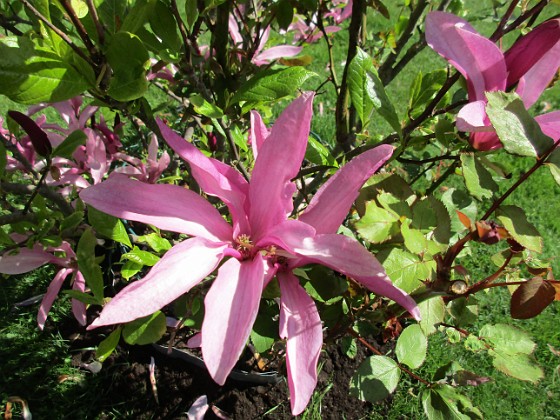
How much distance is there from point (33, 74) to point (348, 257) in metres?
0.51

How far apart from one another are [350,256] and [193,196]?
0.93 ft

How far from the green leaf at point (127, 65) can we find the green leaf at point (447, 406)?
0.85 meters

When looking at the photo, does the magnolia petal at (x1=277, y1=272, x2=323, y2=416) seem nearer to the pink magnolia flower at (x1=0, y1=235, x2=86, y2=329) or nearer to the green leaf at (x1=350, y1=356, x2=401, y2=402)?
the green leaf at (x1=350, y1=356, x2=401, y2=402)

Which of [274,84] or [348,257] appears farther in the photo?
[274,84]

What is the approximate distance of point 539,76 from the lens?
0.75 meters

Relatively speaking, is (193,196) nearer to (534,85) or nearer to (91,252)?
(91,252)

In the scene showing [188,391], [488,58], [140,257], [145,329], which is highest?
[488,58]

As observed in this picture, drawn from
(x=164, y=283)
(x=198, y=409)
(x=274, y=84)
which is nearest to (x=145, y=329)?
(x=164, y=283)

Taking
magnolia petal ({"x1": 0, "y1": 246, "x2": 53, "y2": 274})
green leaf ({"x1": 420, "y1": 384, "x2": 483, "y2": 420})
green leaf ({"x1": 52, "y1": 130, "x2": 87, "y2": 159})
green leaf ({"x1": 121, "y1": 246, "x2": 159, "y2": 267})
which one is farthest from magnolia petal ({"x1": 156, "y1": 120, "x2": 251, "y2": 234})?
magnolia petal ({"x1": 0, "y1": 246, "x2": 53, "y2": 274})

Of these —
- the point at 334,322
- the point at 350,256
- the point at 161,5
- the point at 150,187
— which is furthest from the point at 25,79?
the point at 334,322

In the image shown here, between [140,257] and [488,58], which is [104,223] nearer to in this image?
[140,257]

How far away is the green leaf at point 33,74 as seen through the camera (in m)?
0.61

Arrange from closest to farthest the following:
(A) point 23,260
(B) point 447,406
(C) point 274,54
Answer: (B) point 447,406, (A) point 23,260, (C) point 274,54

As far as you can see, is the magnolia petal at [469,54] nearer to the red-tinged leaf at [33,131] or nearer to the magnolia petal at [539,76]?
the magnolia petal at [539,76]
